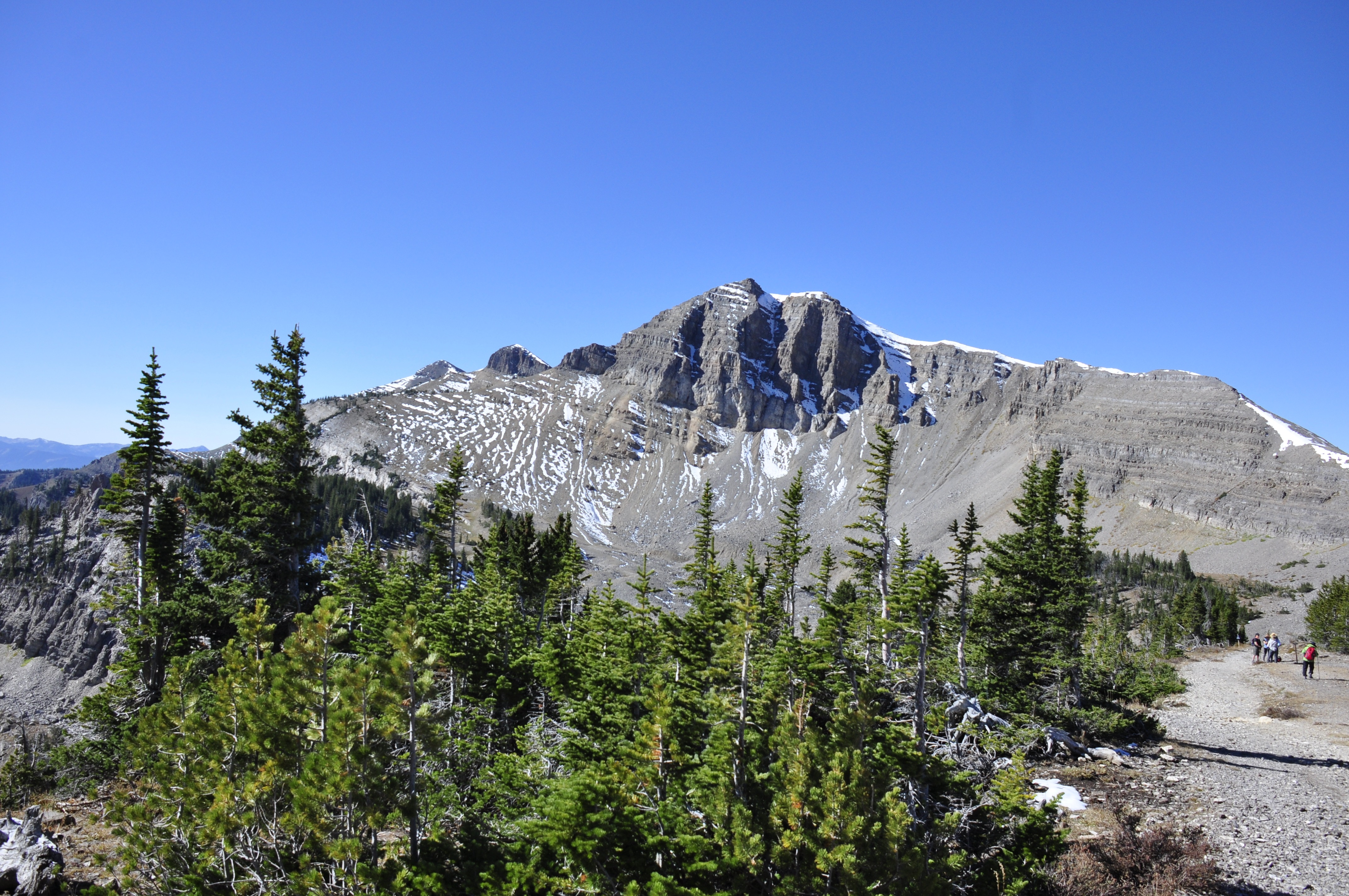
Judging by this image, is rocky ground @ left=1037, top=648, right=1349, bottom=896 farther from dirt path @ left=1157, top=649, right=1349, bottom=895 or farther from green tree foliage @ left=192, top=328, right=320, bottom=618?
green tree foliage @ left=192, top=328, right=320, bottom=618

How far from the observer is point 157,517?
Answer: 27.3 metres

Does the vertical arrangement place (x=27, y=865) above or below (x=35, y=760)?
above

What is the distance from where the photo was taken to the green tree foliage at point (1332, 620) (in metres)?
59.8

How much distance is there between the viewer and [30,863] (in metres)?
11.6

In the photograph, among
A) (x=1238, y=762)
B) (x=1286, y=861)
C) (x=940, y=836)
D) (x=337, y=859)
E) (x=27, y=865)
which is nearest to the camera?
(x=337, y=859)

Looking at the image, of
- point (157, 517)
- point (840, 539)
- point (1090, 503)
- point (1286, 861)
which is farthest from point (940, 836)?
point (1090, 503)

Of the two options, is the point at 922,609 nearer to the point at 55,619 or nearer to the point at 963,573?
the point at 963,573

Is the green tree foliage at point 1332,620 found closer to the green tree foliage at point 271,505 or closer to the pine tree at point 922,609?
the pine tree at point 922,609

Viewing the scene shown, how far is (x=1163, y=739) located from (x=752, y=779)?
843 inches

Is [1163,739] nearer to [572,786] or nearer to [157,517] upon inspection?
[572,786]

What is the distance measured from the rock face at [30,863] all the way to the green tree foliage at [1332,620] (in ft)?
286

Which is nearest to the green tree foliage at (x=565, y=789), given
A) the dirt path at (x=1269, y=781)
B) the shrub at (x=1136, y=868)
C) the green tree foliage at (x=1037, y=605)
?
the shrub at (x=1136, y=868)

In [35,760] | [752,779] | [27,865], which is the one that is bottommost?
[35,760]

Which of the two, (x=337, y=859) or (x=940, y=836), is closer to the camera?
(x=337, y=859)
